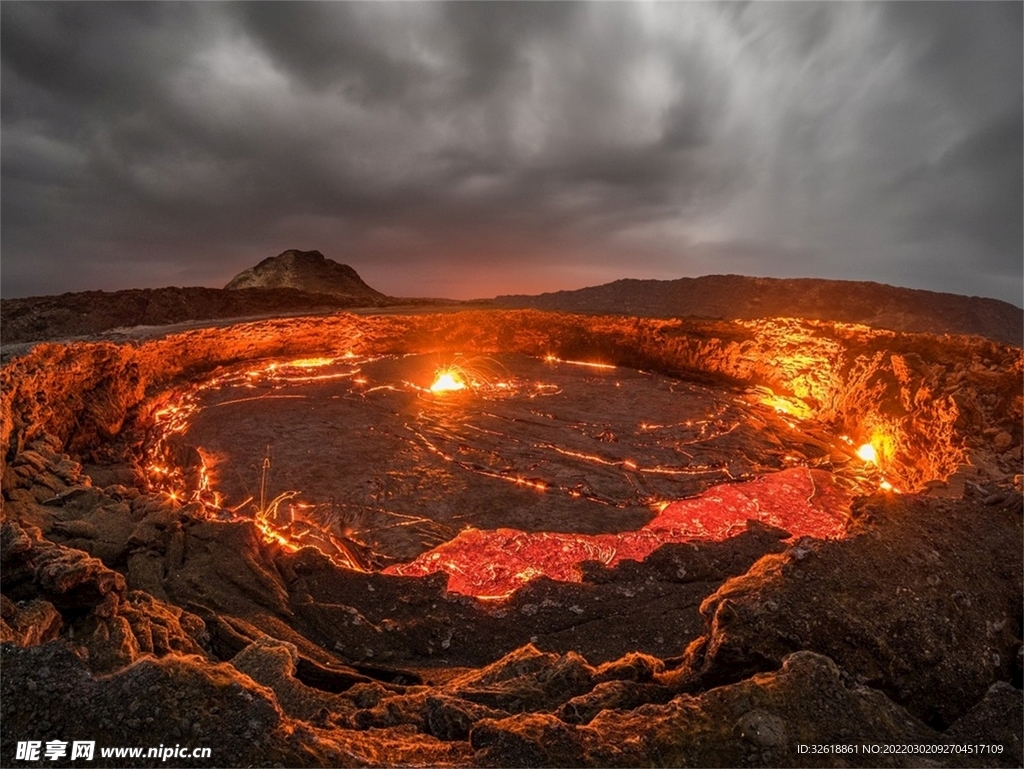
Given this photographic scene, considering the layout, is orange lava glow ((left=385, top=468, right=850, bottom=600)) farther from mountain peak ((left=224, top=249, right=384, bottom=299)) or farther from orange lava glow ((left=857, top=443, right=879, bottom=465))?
mountain peak ((left=224, top=249, right=384, bottom=299))

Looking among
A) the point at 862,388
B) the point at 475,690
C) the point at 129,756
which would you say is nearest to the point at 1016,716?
the point at 475,690

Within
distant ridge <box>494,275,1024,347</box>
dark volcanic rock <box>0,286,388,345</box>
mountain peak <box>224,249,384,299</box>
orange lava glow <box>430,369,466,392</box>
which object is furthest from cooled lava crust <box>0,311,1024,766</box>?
mountain peak <box>224,249,384,299</box>

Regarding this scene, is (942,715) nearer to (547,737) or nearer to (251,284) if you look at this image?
(547,737)

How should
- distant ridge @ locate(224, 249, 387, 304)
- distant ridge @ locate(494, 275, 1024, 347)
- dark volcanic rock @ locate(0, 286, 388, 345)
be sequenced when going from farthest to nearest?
distant ridge @ locate(224, 249, 387, 304)
distant ridge @ locate(494, 275, 1024, 347)
dark volcanic rock @ locate(0, 286, 388, 345)

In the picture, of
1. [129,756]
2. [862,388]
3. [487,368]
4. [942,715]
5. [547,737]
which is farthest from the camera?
[487,368]

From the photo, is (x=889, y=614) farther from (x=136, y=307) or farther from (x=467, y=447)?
(x=136, y=307)

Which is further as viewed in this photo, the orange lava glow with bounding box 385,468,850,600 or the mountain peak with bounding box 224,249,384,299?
the mountain peak with bounding box 224,249,384,299

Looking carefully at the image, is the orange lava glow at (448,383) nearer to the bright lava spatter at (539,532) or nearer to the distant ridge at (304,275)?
the bright lava spatter at (539,532)

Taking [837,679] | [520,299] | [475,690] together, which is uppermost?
[520,299]
